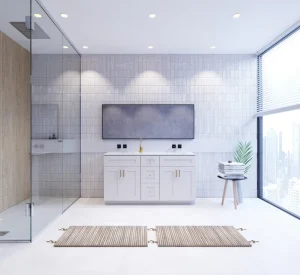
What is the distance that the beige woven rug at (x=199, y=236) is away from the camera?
10.7 ft

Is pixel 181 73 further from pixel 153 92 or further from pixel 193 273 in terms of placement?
pixel 193 273

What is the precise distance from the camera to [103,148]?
567 centimetres

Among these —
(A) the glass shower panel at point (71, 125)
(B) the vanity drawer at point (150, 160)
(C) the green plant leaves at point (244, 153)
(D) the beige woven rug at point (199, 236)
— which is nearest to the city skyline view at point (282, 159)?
(C) the green plant leaves at point (244, 153)

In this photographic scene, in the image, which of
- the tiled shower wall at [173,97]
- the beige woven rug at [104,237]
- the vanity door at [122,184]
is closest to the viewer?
the beige woven rug at [104,237]

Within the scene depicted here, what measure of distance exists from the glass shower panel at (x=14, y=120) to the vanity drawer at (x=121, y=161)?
1.73 metres

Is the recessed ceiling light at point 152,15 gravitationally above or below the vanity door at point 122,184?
above

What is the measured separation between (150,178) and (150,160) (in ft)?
1.06

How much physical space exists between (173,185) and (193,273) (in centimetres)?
254

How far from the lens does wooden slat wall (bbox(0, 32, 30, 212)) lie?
3.43m

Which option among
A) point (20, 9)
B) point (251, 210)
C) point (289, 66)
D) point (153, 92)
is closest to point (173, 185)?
point (251, 210)

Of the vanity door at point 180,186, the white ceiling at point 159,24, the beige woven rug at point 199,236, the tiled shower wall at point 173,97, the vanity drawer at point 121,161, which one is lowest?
the beige woven rug at point 199,236

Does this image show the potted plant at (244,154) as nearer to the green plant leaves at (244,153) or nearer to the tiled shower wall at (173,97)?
the green plant leaves at (244,153)

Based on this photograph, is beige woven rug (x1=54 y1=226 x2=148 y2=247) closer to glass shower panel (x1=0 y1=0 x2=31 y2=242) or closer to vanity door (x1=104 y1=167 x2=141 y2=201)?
glass shower panel (x1=0 y1=0 x2=31 y2=242)

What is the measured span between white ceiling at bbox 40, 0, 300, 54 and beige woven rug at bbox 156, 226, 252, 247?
9.55 ft
